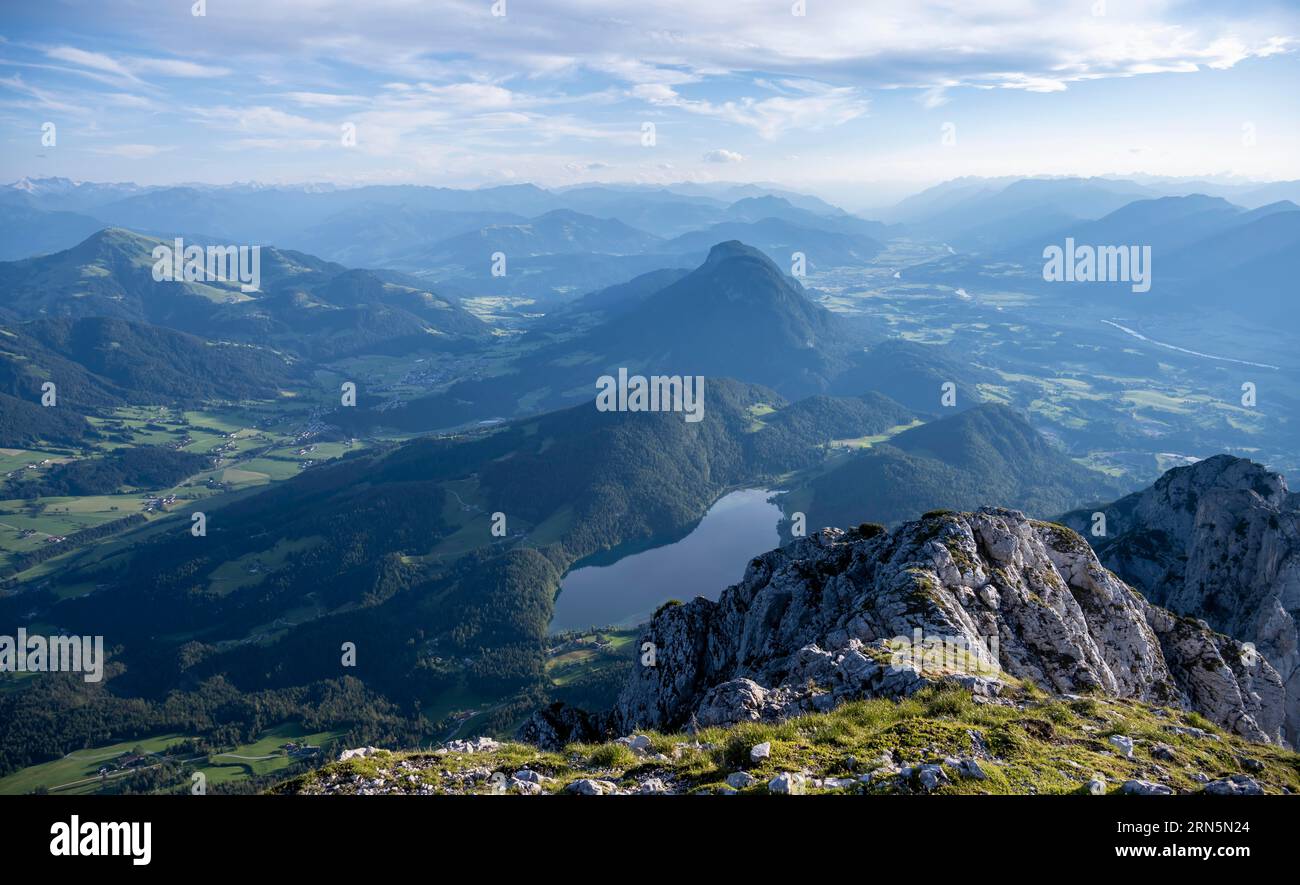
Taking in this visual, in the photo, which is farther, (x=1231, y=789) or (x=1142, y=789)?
(x=1231, y=789)

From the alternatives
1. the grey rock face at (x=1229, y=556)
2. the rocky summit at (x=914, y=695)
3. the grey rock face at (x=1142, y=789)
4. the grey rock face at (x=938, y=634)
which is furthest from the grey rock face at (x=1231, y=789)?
the grey rock face at (x=1229, y=556)

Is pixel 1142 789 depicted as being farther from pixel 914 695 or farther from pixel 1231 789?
pixel 914 695

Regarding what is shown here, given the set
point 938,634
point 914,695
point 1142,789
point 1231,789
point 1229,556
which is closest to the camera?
point 1142,789

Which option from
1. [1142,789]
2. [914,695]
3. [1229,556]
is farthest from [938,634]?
[1229,556]
